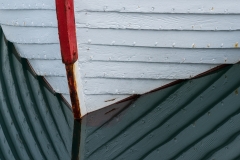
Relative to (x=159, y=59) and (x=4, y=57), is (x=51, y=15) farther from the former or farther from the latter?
(x=4, y=57)

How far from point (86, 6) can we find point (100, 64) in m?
0.36

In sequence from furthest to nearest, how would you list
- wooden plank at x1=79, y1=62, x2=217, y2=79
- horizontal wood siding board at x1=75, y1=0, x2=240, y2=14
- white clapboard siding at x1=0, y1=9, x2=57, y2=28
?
1. wooden plank at x1=79, y1=62, x2=217, y2=79
2. white clapboard siding at x1=0, y1=9, x2=57, y2=28
3. horizontal wood siding board at x1=75, y1=0, x2=240, y2=14

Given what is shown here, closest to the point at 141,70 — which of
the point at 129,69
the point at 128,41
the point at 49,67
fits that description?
the point at 129,69

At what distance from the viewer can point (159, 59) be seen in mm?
2596

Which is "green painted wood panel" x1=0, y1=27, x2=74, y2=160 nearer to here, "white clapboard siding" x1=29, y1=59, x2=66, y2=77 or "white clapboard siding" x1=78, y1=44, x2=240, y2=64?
"white clapboard siding" x1=29, y1=59, x2=66, y2=77

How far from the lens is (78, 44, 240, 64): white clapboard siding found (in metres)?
2.47

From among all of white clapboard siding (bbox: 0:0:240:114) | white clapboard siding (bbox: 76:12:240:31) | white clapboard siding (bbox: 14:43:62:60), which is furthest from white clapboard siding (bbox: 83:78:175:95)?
white clapboard siding (bbox: 76:12:240:31)

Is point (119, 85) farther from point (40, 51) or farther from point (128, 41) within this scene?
point (40, 51)

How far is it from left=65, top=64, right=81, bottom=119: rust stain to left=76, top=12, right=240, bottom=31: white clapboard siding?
228 mm

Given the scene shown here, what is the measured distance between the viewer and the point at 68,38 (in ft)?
7.45

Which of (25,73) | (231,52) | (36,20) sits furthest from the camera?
(25,73)

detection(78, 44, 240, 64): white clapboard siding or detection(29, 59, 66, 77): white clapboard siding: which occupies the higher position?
detection(78, 44, 240, 64): white clapboard siding

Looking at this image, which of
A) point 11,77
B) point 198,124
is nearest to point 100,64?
point 198,124

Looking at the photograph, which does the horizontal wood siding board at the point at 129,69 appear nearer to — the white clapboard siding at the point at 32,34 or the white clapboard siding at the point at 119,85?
the white clapboard siding at the point at 119,85
